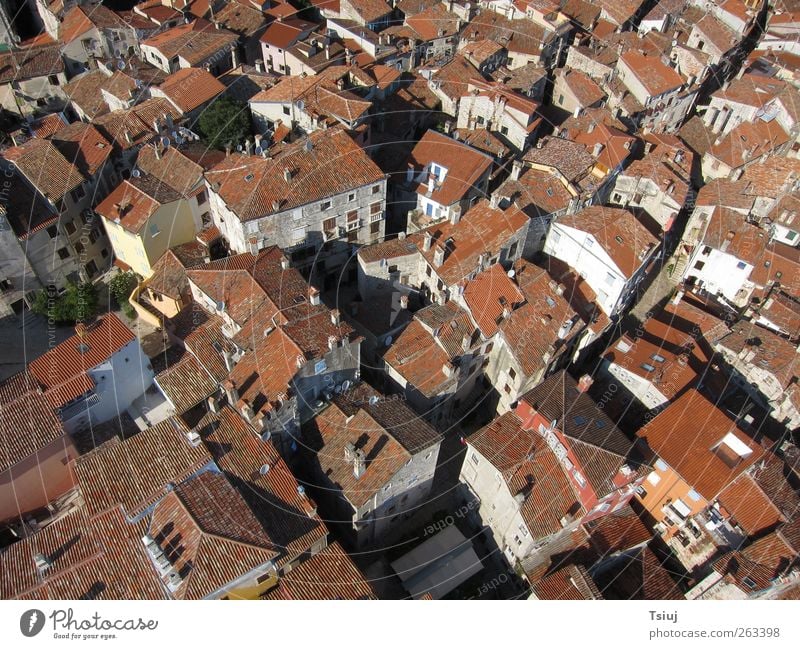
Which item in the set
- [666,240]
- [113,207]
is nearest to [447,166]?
[666,240]

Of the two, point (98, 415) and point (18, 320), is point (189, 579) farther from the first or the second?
point (18, 320)

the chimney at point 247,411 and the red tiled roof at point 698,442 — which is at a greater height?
the red tiled roof at point 698,442

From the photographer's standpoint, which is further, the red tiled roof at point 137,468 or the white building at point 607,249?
the white building at point 607,249

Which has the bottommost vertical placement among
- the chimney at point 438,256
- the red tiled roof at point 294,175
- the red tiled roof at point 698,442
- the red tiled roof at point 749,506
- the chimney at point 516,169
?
the red tiled roof at point 749,506

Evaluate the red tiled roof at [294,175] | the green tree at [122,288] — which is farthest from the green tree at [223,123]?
the green tree at [122,288]

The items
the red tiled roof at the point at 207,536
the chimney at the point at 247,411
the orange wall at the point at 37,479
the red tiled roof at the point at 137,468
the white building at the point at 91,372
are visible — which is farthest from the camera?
the white building at the point at 91,372

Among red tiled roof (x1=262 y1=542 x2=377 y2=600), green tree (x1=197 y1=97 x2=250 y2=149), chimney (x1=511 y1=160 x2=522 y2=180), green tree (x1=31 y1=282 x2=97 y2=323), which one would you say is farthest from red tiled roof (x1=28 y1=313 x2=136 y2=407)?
chimney (x1=511 y1=160 x2=522 y2=180)

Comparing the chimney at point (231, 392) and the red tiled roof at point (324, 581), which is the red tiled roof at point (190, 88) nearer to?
the chimney at point (231, 392)
